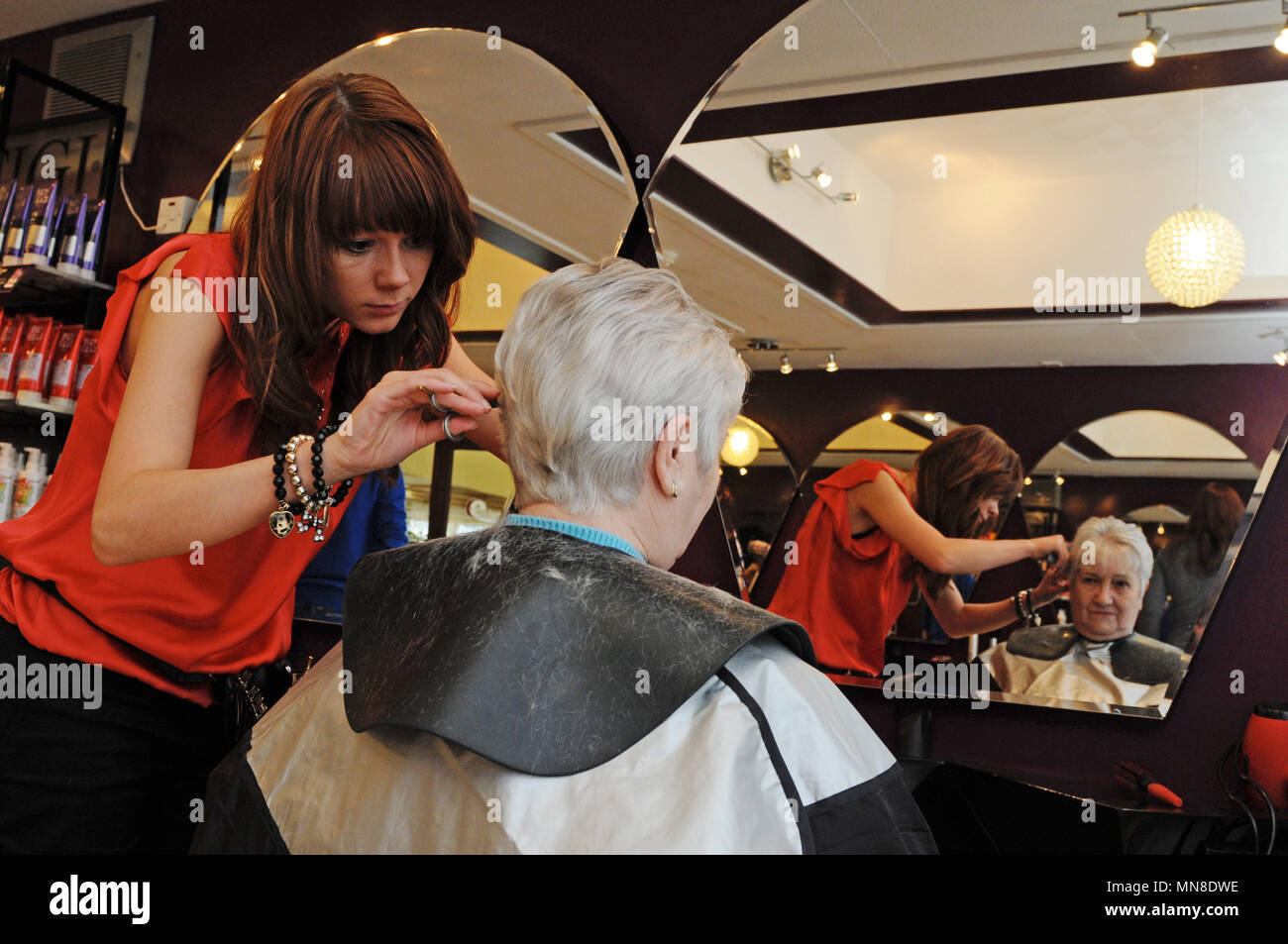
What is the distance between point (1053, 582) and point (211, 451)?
1.32 m

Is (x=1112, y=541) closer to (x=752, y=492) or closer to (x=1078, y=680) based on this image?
(x=1078, y=680)

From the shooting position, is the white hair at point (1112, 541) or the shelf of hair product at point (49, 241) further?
the shelf of hair product at point (49, 241)

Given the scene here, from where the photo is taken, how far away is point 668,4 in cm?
219

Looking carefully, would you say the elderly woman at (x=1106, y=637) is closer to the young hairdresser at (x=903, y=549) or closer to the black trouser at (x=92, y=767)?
the young hairdresser at (x=903, y=549)

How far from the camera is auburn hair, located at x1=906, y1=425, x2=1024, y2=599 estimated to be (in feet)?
5.74

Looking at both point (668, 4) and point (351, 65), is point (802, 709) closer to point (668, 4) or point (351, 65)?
point (668, 4)

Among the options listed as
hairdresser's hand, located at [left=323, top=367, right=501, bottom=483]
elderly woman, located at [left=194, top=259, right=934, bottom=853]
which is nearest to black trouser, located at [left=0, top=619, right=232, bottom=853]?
elderly woman, located at [left=194, top=259, right=934, bottom=853]

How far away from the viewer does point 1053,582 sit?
170 cm

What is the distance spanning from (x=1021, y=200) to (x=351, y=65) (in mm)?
1608

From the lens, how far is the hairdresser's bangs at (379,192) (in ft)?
4.70

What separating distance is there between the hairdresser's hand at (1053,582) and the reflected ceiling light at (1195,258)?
438 mm

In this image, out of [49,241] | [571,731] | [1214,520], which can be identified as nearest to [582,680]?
[571,731]

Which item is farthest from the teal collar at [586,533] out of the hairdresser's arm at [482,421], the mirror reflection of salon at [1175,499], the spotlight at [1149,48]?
the spotlight at [1149,48]
